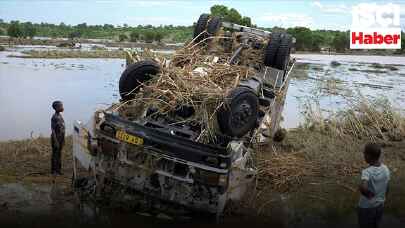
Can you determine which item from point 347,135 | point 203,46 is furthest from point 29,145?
point 347,135

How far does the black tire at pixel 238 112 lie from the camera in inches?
231

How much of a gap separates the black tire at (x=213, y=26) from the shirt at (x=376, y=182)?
4.87 metres

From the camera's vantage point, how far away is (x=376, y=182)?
15.1 feet

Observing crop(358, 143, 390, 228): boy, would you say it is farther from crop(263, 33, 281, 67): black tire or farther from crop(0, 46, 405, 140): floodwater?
crop(0, 46, 405, 140): floodwater

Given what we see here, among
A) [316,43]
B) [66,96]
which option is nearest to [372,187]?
[66,96]

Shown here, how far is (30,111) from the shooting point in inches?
550

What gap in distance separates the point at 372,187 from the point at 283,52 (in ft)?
12.3

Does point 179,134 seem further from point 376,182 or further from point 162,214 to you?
point 376,182

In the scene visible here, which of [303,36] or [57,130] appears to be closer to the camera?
[57,130]

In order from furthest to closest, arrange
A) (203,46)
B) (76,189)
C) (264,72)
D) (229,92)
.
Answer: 1. (203,46)
2. (264,72)
3. (76,189)
4. (229,92)

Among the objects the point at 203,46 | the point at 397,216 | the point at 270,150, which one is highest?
the point at 203,46

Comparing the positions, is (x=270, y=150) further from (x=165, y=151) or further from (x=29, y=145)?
(x=29, y=145)

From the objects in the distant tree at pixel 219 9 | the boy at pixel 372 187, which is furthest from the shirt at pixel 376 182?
the distant tree at pixel 219 9

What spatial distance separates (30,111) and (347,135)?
8870 millimetres
